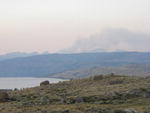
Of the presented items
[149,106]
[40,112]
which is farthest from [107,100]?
[40,112]

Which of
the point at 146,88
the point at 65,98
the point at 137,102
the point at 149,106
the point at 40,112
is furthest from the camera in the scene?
the point at 146,88

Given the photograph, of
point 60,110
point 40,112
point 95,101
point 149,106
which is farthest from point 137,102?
point 40,112

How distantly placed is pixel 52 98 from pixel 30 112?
790 cm

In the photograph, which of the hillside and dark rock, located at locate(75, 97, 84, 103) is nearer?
the hillside

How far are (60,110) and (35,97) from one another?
9599 millimetres

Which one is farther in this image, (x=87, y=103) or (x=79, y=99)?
(x=79, y=99)

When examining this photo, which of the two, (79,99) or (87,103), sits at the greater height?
(79,99)

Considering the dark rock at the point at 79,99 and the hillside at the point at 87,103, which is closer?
the hillside at the point at 87,103

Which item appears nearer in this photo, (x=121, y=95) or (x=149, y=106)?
(x=149, y=106)

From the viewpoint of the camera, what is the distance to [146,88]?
121 ft

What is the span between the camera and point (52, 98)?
34.2m

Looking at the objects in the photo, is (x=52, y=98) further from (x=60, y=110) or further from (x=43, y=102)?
(x=60, y=110)

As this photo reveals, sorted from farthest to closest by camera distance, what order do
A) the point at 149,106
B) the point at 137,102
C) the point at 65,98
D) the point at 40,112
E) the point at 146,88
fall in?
the point at 146,88, the point at 65,98, the point at 137,102, the point at 149,106, the point at 40,112

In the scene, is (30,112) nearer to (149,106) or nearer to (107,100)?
(107,100)
